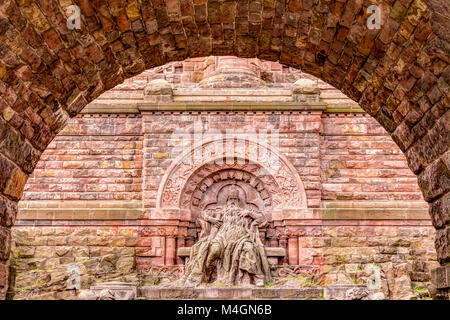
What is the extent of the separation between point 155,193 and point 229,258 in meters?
2.85

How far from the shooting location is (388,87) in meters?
5.18

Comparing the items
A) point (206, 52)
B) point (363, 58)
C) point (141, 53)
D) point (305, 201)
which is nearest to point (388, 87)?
point (363, 58)

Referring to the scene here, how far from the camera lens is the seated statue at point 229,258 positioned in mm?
11234

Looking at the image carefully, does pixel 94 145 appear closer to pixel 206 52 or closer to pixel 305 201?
pixel 305 201

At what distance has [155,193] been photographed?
43.8 ft

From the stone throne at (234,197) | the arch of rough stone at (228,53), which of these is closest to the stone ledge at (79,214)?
the stone throne at (234,197)

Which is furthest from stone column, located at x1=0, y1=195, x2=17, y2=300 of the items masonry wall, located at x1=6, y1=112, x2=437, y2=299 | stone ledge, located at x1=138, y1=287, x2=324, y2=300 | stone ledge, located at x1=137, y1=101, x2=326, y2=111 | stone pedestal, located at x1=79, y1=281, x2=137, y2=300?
stone ledge, located at x1=137, y1=101, x2=326, y2=111

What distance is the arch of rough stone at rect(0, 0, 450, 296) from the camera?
4383 mm

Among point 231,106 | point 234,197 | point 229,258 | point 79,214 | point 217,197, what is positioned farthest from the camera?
point 231,106

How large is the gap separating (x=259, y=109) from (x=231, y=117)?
2.38 feet

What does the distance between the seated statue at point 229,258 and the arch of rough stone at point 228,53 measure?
604cm

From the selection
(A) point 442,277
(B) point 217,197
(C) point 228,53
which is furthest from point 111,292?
(A) point 442,277

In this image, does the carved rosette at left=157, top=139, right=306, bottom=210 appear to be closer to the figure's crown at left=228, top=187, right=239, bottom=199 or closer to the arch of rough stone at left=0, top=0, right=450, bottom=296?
the figure's crown at left=228, top=187, right=239, bottom=199

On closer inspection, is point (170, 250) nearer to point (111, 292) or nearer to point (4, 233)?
point (111, 292)
